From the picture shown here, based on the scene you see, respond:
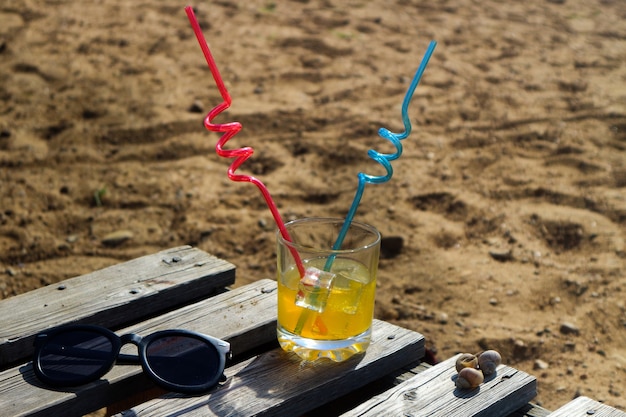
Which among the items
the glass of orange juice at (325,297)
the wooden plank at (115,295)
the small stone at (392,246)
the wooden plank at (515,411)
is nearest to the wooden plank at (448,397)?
the wooden plank at (515,411)

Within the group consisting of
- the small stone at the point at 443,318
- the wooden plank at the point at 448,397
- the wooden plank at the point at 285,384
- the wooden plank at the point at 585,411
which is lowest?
the small stone at the point at 443,318

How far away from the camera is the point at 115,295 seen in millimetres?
2086

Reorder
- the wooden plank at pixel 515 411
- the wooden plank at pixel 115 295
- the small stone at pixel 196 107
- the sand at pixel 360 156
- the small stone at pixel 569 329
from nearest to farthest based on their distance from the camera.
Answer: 1. the wooden plank at pixel 515 411
2. the wooden plank at pixel 115 295
3. the small stone at pixel 569 329
4. the sand at pixel 360 156
5. the small stone at pixel 196 107

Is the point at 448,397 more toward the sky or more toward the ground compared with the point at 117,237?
more toward the sky

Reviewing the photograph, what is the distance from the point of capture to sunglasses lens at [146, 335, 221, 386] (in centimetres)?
172

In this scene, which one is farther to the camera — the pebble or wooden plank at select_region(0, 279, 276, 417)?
the pebble

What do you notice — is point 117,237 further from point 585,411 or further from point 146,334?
point 585,411

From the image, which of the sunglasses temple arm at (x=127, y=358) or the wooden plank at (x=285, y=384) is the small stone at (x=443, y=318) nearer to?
the wooden plank at (x=285, y=384)

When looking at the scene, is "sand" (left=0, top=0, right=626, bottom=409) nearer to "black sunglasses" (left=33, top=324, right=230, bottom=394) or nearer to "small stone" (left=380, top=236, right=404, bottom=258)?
"small stone" (left=380, top=236, right=404, bottom=258)

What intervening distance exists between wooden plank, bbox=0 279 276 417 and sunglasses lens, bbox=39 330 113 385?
3cm

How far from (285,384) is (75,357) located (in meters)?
0.44

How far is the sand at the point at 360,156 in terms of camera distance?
3.21 meters

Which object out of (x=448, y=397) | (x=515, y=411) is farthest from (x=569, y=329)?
(x=448, y=397)

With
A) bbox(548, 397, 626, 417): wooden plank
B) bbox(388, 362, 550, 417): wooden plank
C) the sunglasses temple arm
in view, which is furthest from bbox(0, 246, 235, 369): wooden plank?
bbox(548, 397, 626, 417): wooden plank
